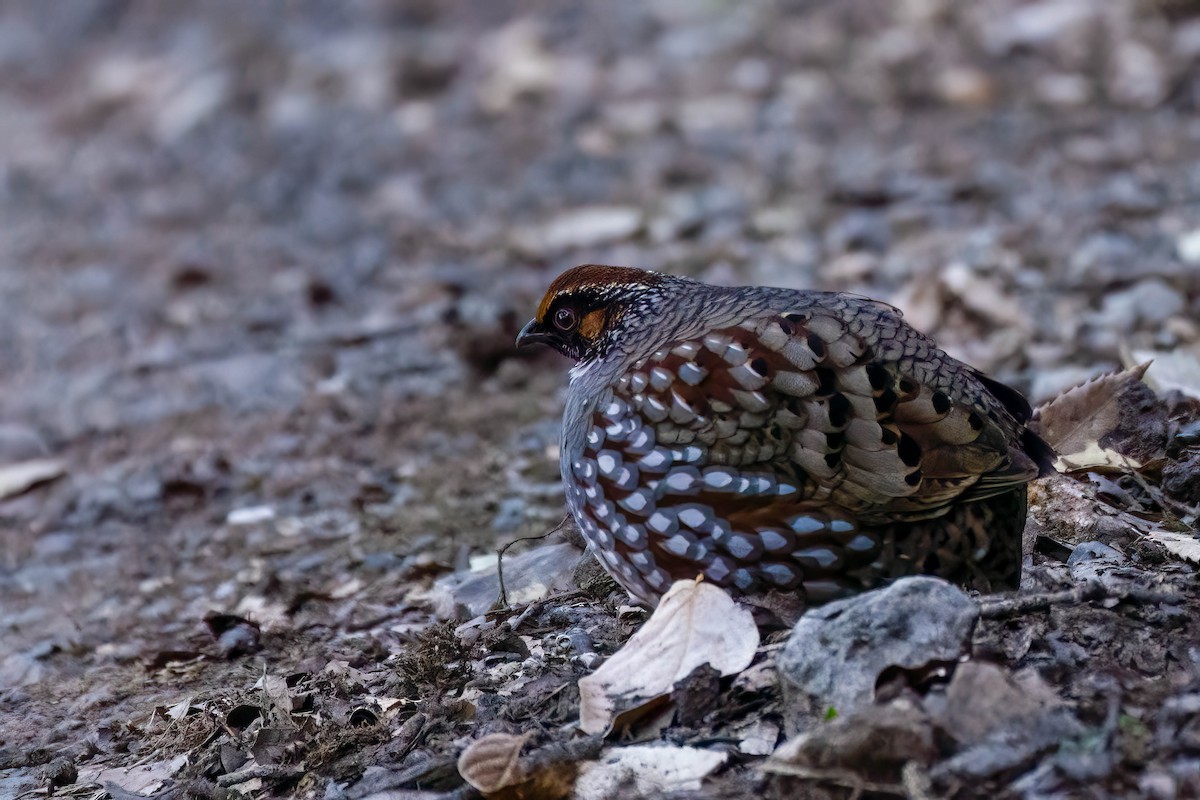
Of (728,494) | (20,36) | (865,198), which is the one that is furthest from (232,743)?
(20,36)

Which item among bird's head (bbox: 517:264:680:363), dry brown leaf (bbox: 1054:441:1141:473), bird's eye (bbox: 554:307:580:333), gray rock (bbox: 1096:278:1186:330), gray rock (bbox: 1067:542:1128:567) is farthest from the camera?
gray rock (bbox: 1096:278:1186:330)

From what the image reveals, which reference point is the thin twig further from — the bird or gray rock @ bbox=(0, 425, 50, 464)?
gray rock @ bbox=(0, 425, 50, 464)

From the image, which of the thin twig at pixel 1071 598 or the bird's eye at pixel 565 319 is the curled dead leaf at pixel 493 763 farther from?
the bird's eye at pixel 565 319

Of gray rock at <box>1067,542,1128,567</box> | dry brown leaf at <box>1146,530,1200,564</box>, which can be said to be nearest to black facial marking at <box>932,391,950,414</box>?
gray rock at <box>1067,542,1128,567</box>

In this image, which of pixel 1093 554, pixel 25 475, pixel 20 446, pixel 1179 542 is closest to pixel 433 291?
pixel 20 446

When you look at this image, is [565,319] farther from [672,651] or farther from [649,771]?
[649,771]

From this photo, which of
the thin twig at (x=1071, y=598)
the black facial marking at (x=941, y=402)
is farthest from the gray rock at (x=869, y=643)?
the black facial marking at (x=941, y=402)

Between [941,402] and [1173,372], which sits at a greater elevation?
[941,402]
